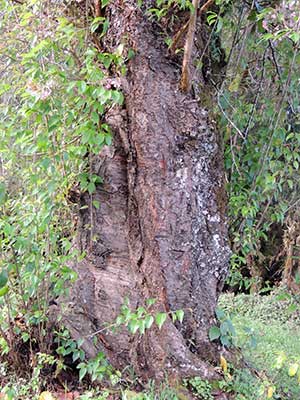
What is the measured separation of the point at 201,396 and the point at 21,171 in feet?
5.01

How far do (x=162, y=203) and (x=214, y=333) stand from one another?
759 millimetres

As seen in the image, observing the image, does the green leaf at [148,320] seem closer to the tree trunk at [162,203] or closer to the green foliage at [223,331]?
the tree trunk at [162,203]

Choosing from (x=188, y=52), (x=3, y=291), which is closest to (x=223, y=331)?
(x=3, y=291)

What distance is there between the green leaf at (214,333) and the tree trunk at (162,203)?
0.10 ft

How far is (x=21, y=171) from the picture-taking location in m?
2.76

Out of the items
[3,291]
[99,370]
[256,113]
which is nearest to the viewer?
[3,291]

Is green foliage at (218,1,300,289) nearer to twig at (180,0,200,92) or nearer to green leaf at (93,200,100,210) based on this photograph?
twig at (180,0,200,92)

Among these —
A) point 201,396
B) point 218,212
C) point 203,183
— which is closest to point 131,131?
point 203,183

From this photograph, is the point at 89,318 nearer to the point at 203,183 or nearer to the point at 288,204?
the point at 203,183

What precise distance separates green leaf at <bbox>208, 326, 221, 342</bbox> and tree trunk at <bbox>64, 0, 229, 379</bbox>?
0.03 m

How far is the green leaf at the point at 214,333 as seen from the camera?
2.65 m

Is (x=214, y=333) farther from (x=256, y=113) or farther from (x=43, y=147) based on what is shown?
(x=256, y=113)

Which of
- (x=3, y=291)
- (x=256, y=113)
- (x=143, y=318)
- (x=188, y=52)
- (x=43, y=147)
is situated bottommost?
(x=143, y=318)

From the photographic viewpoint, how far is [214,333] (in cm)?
266
